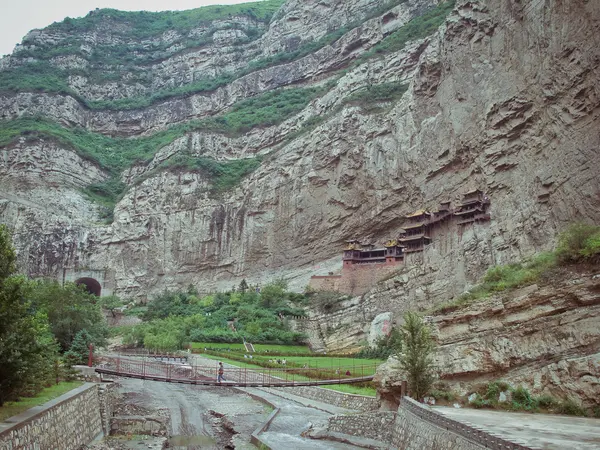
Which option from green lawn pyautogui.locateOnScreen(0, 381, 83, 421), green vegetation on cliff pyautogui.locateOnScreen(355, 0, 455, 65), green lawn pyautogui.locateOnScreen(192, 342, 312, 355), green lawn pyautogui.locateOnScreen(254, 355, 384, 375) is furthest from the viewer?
green vegetation on cliff pyautogui.locateOnScreen(355, 0, 455, 65)

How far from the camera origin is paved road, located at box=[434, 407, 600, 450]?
24.5 ft

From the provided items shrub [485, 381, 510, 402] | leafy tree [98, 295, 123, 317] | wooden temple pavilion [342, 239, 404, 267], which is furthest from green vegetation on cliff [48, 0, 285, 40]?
shrub [485, 381, 510, 402]

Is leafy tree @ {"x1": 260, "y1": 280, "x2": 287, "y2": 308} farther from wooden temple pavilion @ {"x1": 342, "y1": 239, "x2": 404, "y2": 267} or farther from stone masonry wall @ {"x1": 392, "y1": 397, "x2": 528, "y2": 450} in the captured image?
stone masonry wall @ {"x1": 392, "y1": 397, "x2": 528, "y2": 450}

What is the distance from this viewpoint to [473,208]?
37.0 meters

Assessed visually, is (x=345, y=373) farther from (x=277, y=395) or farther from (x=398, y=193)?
(x=398, y=193)

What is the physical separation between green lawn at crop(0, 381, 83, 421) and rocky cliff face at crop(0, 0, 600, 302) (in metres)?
25.2

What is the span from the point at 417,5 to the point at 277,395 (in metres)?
61.9

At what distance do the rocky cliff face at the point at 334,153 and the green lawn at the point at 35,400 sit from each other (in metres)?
25.2

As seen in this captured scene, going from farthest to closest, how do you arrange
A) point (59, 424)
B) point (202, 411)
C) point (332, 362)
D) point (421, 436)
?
point (332, 362) → point (202, 411) → point (59, 424) → point (421, 436)

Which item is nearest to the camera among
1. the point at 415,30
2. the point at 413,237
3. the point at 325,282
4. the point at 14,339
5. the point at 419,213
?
the point at 14,339

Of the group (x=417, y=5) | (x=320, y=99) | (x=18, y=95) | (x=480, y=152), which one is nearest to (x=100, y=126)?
(x=18, y=95)

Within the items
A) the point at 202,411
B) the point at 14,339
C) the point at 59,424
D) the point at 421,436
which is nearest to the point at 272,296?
the point at 202,411

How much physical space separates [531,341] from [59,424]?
12286 mm

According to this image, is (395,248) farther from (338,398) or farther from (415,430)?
(415,430)
